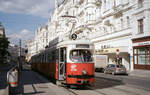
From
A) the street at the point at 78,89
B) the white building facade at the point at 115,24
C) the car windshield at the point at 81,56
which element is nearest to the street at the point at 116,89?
the street at the point at 78,89

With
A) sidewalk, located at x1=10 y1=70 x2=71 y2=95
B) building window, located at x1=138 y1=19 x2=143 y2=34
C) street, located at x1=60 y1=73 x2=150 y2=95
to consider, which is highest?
building window, located at x1=138 y1=19 x2=143 y2=34

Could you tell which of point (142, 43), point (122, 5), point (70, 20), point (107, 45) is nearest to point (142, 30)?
point (142, 43)

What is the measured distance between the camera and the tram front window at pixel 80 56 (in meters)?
14.0

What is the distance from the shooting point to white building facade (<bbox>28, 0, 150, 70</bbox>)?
115ft

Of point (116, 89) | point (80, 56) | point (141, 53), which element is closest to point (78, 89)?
point (80, 56)

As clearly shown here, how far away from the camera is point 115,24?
42.4 m

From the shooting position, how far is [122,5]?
39.2 metres

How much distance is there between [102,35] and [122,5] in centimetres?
974

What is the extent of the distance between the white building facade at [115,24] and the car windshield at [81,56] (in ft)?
47.3

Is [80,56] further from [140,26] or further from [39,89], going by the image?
[140,26]

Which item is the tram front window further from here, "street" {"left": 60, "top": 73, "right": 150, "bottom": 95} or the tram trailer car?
"street" {"left": 60, "top": 73, "right": 150, "bottom": 95}

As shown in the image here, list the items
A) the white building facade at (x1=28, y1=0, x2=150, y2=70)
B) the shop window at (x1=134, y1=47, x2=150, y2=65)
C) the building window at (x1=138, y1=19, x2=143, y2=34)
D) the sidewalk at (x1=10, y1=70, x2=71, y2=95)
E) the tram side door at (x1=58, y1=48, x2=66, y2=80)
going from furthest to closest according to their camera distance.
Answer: the building window at (x1=138, y1=19, x2=143, y2=34), the white building facade at (x1=28, y1=0, x2=150, y2=70), the shop window at (x1=134, y1=47, x2=150, y2=65), the tram side door at (x1=58, y1=48, x2=66, y2=80), the sidewalk at (x1=10, y1=70, x2=71, y2=95)

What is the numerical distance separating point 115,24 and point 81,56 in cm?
2946

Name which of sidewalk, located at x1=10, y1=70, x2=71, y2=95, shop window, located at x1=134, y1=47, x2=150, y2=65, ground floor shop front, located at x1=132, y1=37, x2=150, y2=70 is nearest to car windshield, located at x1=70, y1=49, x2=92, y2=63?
sidewalk, located at x1=10, y1=70, x2=71, y2=95
